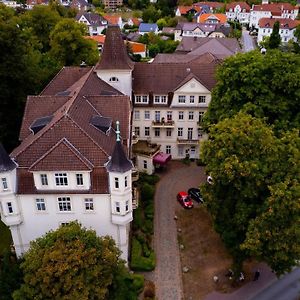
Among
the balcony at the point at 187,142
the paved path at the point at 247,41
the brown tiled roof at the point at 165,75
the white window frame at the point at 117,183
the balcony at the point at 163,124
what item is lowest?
the paved path at the point at 247,41

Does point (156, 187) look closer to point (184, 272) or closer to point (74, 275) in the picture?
point (184, 272)

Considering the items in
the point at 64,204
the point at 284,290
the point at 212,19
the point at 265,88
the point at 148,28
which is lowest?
the point at 148,28

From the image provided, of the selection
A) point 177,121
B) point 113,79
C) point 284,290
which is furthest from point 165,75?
point 284,290

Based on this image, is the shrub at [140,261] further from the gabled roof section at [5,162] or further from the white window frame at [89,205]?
the gabled roof section at [5,162]

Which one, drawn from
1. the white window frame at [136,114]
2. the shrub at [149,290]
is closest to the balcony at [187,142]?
the white window frame at [136,114]

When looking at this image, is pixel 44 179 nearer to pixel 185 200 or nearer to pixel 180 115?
pixel 185 200

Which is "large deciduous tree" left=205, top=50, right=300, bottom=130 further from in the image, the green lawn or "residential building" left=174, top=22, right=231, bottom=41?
"residential building" left=174, top=22, right=231, bottom=41

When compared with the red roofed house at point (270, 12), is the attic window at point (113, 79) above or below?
above
